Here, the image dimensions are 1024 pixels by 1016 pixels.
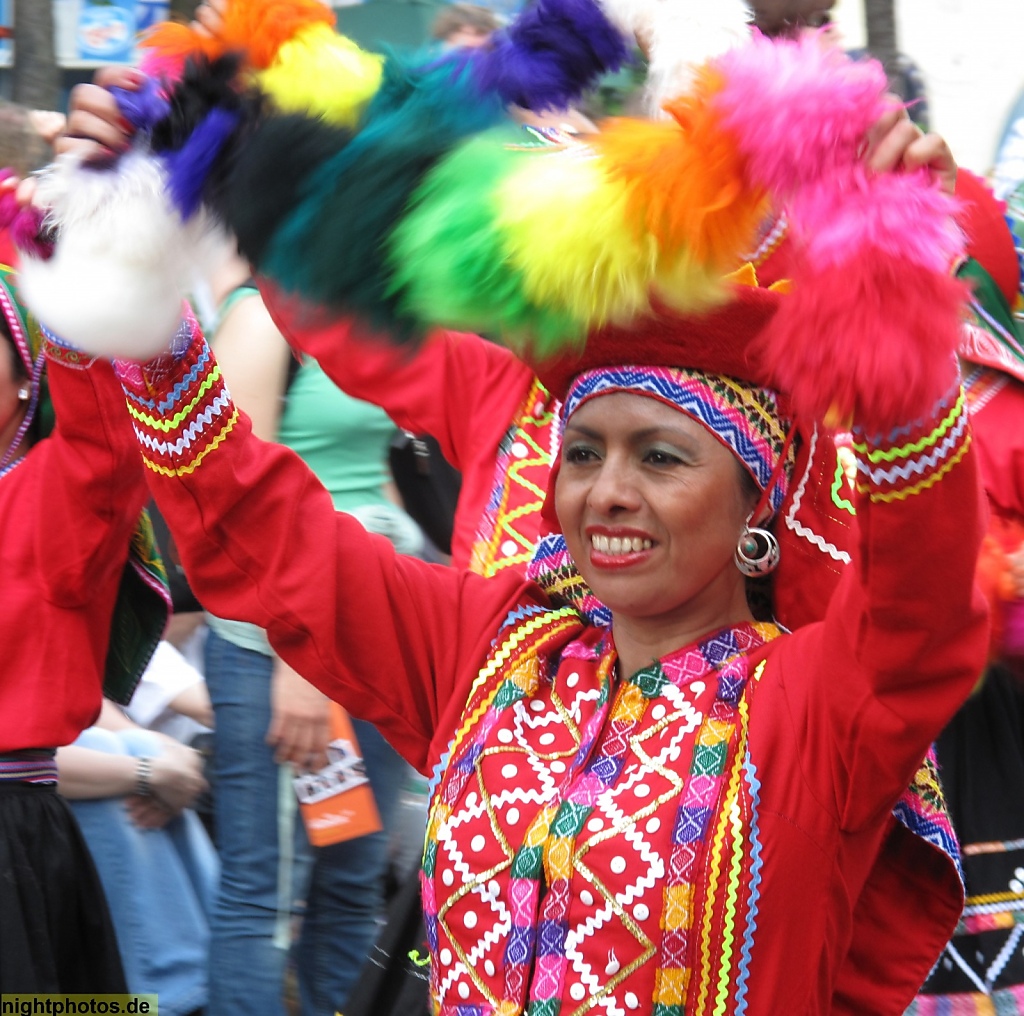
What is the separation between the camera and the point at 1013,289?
318cm

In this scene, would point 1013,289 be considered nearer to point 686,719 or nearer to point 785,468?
point 785,468

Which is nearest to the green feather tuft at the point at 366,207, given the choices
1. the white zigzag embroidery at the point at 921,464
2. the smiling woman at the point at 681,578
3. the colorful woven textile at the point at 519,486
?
the smiling woman at the point at 681,578

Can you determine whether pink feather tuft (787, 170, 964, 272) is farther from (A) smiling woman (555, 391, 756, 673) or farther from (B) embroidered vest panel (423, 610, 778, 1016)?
A: (B) embroidered vest panel (423, 610, 778, 1016)

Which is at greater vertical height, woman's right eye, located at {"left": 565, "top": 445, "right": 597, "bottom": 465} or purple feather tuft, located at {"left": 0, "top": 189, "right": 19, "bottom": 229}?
purple feather tuft, located at {"left": 0, "top": 189, "right": 19, "bottom": 229}

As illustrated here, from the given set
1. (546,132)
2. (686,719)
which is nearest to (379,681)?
(686,719)

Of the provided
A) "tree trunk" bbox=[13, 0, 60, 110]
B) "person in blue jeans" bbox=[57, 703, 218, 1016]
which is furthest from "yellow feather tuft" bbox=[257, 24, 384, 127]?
"tree trunk" bbox=[13, 0, 60, 110]

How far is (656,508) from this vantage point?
2.18 metres

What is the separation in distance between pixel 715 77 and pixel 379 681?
3.34 ft

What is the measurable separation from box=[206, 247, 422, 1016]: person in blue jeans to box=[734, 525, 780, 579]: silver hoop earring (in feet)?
5.38

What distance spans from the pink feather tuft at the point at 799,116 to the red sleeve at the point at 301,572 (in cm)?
89

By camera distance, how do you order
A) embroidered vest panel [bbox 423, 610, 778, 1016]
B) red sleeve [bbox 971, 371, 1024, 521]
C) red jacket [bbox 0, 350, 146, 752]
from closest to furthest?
embroidered vest panel [bbox 423, 610, 778, 1016]
red jacket [bbox 0, 350, 146, 752]
red sleeve [bbox 971, 371, 1024, 521]

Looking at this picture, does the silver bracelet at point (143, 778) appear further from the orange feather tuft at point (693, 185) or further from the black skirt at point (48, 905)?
the orange feather tuft at point (693, 185)

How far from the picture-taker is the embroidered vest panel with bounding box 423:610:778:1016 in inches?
79.2

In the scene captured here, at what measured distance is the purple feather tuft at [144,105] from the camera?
217cm
